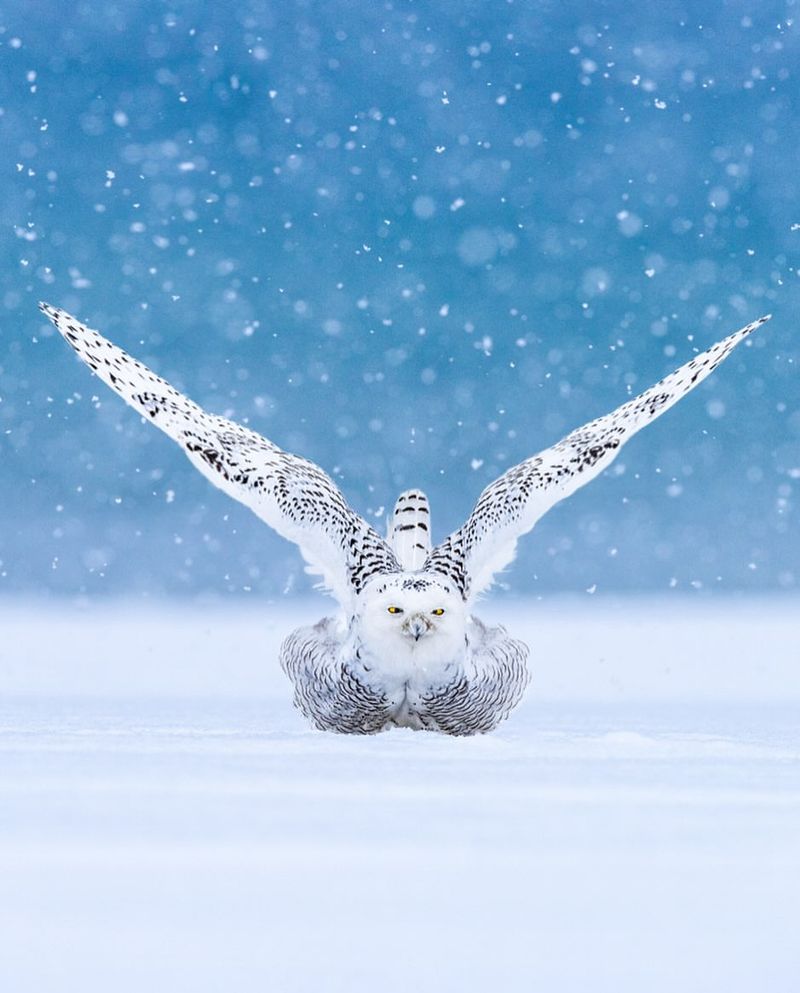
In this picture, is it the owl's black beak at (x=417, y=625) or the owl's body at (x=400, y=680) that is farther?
the owl's body at (x=400, y=680)

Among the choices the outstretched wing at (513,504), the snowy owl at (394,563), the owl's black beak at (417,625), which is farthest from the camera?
the outstretched wing at (513,504)

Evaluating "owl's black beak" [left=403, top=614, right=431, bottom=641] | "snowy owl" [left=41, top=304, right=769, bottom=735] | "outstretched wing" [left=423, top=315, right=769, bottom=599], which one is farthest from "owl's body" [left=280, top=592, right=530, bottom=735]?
"outstretched wing" [left=423, top=315, right=769, bottom=599]

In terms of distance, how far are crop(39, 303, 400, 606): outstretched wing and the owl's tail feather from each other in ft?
1.70

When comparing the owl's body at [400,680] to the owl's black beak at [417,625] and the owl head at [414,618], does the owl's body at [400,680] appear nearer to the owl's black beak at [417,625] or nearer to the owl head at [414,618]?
the owl head at [414,618]

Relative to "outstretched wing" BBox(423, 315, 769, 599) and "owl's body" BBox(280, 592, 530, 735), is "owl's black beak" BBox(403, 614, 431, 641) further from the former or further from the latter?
"outstretched wing" BBox(423, 315, 769, 599)

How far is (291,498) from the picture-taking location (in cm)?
685

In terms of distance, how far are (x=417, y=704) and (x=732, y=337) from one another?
119 inches

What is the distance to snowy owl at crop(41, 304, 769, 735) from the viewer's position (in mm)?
6129

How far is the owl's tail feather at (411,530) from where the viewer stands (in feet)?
24.7

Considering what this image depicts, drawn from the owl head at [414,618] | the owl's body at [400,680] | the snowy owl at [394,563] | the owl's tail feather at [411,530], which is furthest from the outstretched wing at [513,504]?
the owl head at [414,618]

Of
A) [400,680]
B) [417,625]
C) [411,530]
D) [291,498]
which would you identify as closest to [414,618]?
[417,625]

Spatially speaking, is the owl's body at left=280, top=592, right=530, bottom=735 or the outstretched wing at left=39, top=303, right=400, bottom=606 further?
the outstretched wing at left=39, top=303, right=400, bottom=606

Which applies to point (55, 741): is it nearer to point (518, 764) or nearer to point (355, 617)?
point (355, 617)

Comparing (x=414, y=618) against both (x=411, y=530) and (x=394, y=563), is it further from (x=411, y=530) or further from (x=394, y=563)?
(x=411, y=530)
